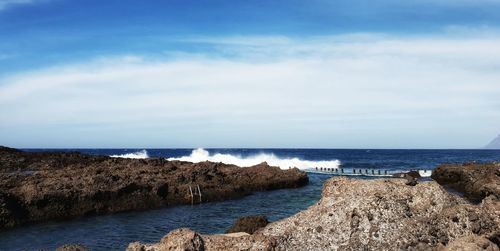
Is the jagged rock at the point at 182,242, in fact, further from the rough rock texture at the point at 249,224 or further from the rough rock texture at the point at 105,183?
the rough rock texture at the point at 105,183

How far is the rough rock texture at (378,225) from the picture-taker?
33.5 ft

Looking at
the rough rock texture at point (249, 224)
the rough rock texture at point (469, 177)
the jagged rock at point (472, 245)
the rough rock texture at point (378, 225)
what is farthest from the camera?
the rough rock texture at point (469, 177)

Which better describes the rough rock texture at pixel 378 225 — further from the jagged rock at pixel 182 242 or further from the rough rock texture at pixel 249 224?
the rough rock texture at pixel 249 224

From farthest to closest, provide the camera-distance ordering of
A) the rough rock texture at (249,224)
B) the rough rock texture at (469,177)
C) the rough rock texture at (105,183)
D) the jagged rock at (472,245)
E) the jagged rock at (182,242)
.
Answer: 1. the rough rock texture at (469,177)
2. the rough rock texture at (105,183)
3. the rough rock texture at (249,224)
4. the jagged rock at (182,242)
5. the jagged rock at (472,245)

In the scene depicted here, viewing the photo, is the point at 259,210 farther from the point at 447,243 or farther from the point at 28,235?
the point at 447,243

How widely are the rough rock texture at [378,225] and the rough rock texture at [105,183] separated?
21219mm

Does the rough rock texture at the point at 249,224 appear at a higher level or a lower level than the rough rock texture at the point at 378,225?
lower

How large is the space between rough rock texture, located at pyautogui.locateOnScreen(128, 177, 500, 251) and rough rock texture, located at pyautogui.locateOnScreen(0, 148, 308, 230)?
21219 mm

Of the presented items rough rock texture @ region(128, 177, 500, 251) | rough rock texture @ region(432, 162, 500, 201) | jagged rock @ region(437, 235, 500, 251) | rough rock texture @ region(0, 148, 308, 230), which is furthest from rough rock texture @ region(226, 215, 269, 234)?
rough rock texture @ region(432, 162, 500, 201)

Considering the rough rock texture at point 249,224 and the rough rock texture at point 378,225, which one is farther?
the rough rock texture at point 249,224

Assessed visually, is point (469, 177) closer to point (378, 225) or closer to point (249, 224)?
point (249, 224)

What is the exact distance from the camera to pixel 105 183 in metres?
33.4

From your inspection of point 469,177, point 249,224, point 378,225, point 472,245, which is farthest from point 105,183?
point 469,177

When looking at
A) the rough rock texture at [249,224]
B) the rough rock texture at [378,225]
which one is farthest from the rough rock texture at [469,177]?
the rough rock texture at [378,225]
